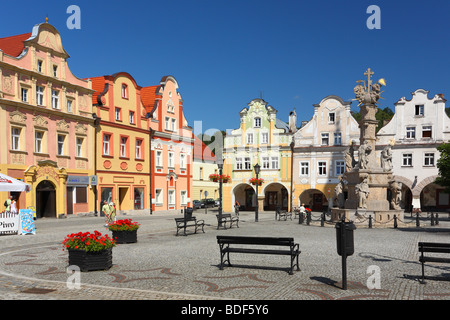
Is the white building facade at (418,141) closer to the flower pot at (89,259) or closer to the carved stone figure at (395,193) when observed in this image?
the carved stone figure at (395,193)

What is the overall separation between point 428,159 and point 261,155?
1670 centimetres

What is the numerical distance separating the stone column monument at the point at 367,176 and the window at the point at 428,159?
2089 centimetres

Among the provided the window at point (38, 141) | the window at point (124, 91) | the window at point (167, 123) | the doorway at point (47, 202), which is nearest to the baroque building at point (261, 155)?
the window at point (167, 123)

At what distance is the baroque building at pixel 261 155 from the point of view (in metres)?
47.6

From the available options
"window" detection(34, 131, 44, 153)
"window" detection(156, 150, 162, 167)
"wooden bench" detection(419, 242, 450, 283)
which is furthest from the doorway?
"wooden bench" detection(419, 242, 450, 283)

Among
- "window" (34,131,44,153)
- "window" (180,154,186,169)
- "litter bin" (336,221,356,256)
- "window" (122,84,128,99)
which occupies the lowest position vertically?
"litter bin" (336,221,356,256)

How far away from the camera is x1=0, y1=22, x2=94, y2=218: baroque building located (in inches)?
1117

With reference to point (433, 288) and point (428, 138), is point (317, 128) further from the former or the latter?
point (433, 288)

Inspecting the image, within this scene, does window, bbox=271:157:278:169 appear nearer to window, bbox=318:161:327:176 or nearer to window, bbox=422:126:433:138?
window, bbox=318:161:327:176

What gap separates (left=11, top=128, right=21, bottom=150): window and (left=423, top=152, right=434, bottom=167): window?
117ft

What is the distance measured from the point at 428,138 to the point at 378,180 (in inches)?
885

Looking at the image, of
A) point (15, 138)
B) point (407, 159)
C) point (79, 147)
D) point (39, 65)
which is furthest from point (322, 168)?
point (15, 138)

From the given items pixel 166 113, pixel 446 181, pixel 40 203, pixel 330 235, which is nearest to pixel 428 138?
pixel 446 181

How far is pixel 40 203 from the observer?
31.3 m
